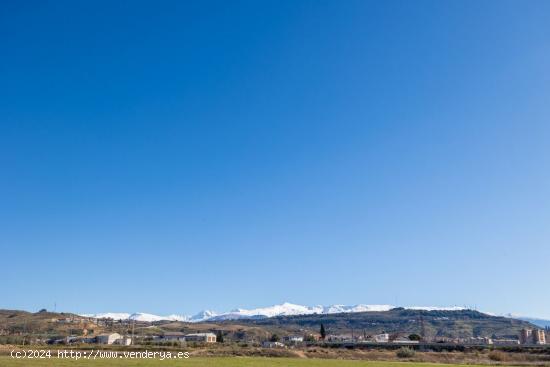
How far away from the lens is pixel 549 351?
123 m

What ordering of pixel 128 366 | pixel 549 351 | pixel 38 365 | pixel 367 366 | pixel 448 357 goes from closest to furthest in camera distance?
pixel 38 365 → pixel 128 366 → pixel 367 366 → pixel 448 357 → pixel 549 351

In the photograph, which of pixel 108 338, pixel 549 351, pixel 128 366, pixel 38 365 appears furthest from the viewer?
pixel 108 338

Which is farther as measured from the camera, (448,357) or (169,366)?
(448,357)

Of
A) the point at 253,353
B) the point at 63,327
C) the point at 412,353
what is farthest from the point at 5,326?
the point at 412,353

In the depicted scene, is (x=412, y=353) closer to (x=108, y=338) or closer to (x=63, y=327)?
(x=108, y=338)

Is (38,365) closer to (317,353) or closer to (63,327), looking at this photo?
(317,353)

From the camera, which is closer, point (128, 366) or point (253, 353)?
point (128, 366)

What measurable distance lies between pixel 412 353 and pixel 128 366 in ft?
260

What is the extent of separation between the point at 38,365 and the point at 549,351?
114917 millimetres

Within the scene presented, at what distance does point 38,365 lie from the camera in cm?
4366

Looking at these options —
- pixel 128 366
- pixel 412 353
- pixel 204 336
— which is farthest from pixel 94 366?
pixel 204 336

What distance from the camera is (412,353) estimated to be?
113 metres

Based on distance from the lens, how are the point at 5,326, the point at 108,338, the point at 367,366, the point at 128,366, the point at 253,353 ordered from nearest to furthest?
1. the point at 128,366
2. the point at 367,366
3. the point at 253,353
4. the point at 108,338
5. the point at 5,326

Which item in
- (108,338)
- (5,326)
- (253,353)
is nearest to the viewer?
(253,353)
